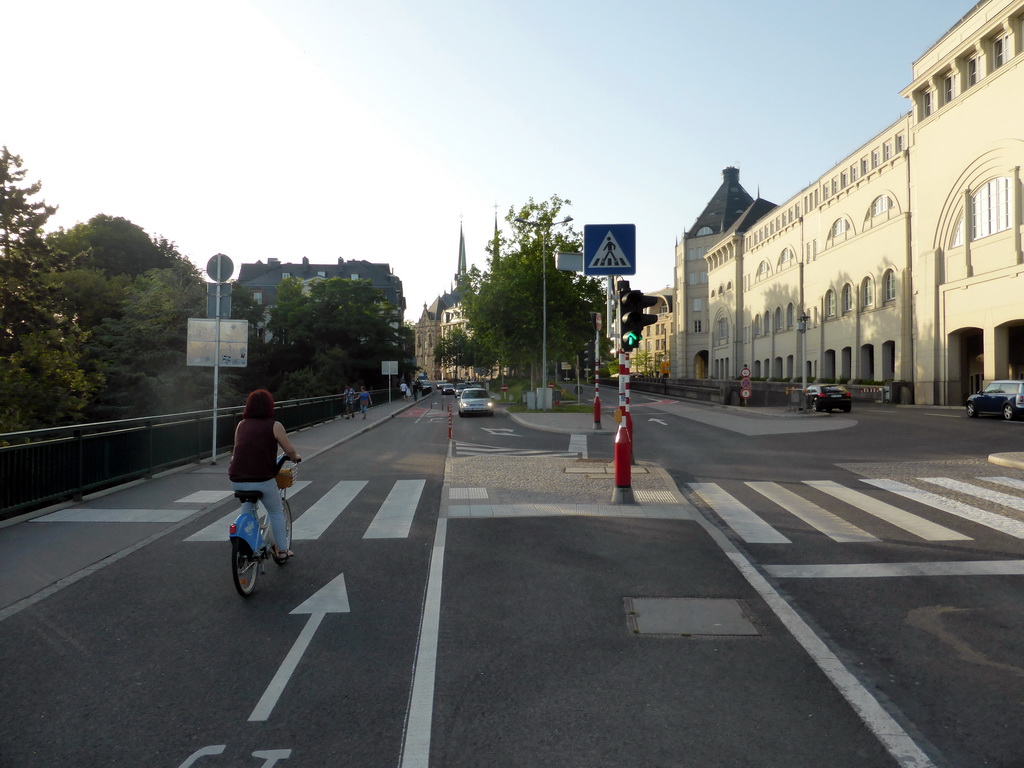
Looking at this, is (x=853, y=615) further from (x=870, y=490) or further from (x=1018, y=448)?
(x=1018, y=448)

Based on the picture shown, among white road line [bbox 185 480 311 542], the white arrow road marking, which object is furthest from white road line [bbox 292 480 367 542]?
the white arrow road marking

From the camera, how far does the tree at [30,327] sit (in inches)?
1141

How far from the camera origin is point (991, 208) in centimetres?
3941

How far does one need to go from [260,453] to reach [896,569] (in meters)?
5.60

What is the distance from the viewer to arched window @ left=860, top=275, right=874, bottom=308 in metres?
54.2

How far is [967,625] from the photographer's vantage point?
5.32 m

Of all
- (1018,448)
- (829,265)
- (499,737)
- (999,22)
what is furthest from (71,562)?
(829,265)

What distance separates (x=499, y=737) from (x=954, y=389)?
1818 inches

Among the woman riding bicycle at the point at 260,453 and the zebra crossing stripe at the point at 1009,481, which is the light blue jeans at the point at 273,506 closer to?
the woman riding bicycle at the point at 260,453

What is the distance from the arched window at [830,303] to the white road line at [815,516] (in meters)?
53.5

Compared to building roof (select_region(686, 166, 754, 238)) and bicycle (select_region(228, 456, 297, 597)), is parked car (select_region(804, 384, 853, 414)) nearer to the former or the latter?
bicycle (select_region(228, 456, 297, 597))

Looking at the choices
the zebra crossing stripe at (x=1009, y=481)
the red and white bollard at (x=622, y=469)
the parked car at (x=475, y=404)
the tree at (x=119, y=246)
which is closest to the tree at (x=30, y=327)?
the parked car at (x=475, y=404)

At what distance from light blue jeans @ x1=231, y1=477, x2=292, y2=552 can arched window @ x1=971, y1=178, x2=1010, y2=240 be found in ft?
137

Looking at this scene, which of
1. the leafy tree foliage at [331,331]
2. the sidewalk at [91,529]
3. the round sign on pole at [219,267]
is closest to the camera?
the sidewalk at [91,529]
